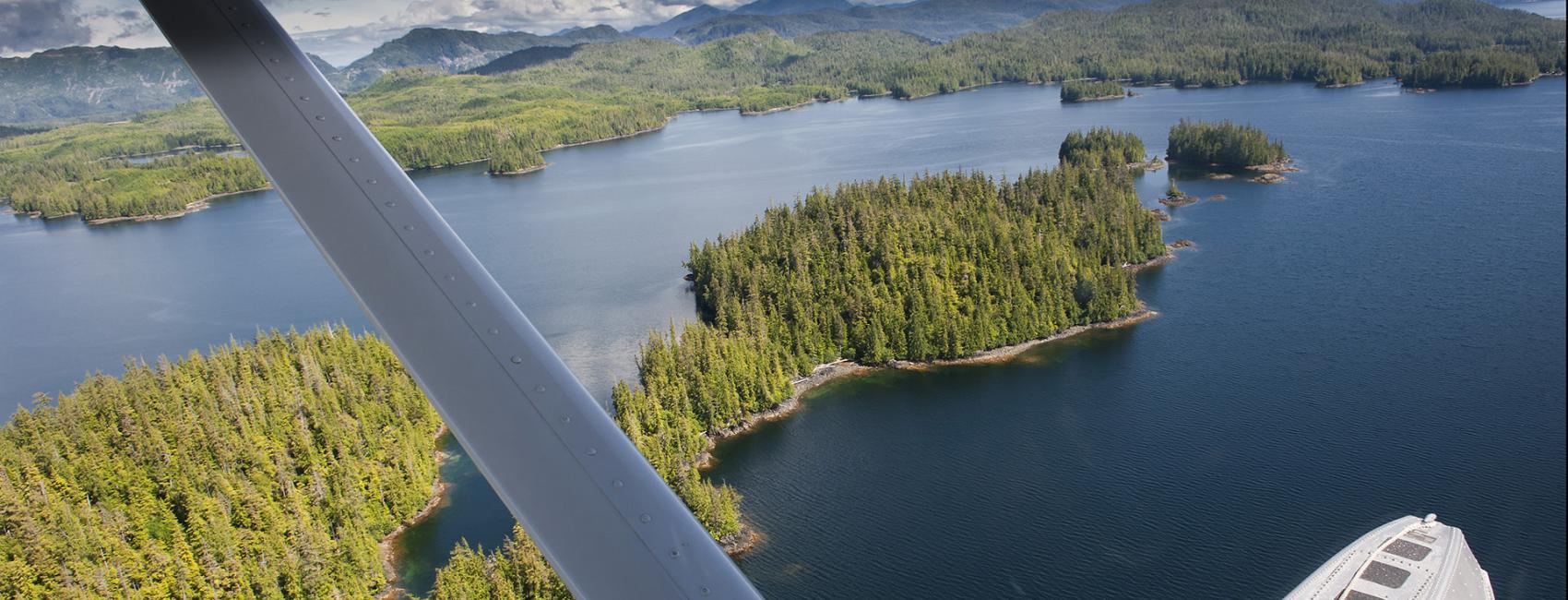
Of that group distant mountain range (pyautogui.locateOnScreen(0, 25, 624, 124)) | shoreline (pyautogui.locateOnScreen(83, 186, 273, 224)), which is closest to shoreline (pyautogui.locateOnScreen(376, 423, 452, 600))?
distant mountain range (pyautogui.locateOnScreen(0, 25, 624, 124))

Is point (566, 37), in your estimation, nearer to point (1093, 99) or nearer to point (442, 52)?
point (442, 52)

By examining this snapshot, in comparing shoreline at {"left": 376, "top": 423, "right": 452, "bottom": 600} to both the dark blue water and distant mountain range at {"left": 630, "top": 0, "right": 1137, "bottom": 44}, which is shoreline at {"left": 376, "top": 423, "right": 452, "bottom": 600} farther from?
distant mountain range at {"left": 630, "top": 0, "right": 1137, "bottom": 44}

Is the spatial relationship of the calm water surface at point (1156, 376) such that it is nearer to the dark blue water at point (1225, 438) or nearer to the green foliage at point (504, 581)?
the dark blue water at point (1225, 438)

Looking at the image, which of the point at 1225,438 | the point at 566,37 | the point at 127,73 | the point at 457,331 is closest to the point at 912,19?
the point at 566,37

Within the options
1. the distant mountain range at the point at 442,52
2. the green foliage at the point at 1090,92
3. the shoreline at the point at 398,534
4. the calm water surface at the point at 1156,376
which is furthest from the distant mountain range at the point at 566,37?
the green foliage at the point at 1090,92

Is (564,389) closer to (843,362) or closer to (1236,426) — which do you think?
(1236,426)
